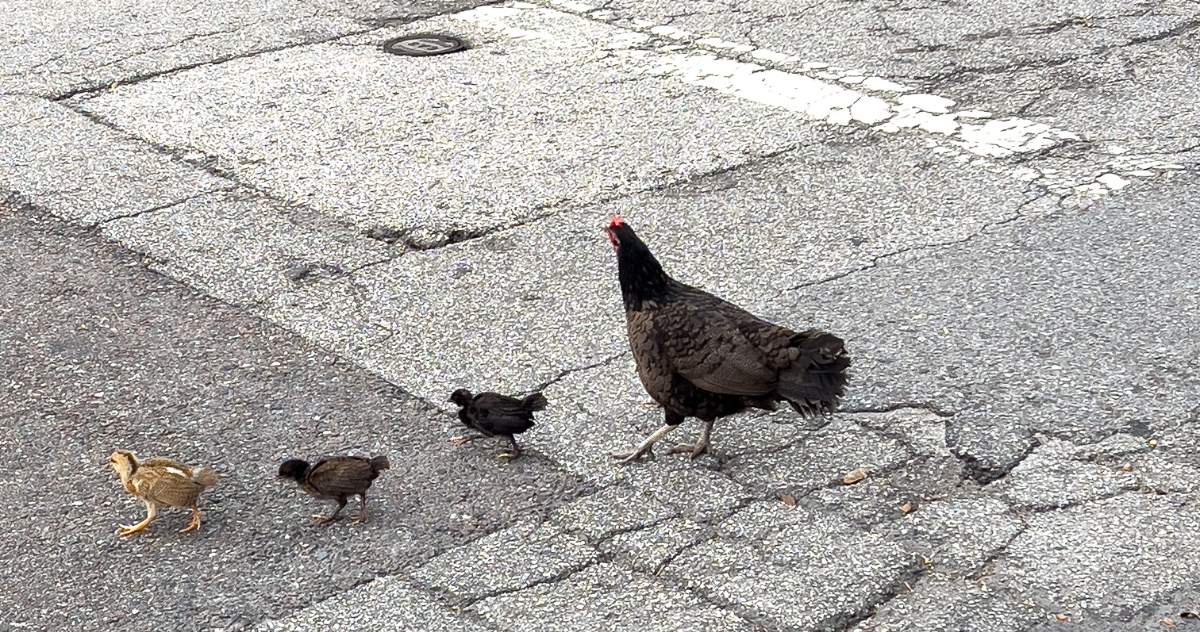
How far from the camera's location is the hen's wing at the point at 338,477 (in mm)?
4953

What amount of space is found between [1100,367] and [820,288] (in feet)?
4.28

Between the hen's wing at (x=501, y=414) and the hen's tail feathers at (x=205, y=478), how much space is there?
93 centimetres

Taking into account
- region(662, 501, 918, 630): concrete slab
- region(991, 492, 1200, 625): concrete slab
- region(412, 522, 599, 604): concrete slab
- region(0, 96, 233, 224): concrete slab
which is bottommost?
region(0, 96, 233, 224): concrete slab

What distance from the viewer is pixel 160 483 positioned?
16.2 ft

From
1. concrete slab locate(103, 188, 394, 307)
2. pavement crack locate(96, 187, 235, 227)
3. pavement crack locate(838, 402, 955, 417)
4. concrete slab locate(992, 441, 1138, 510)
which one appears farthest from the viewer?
pavement crack locate(96, 187, 235, 227)

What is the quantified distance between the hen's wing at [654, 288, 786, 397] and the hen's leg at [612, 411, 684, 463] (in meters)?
0.22

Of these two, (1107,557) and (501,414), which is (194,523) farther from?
(1107,557)

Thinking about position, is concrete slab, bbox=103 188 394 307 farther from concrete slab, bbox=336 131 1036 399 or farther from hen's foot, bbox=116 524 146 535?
hen's foot, bbox=116 524 146 535

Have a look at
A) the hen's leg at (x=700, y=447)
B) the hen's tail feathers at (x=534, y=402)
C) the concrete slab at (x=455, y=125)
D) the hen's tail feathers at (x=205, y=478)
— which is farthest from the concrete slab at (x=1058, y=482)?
the concrete slab at (x=455, y=125)

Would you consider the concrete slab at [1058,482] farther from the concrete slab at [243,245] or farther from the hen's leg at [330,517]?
the concrete slab at [243,245]

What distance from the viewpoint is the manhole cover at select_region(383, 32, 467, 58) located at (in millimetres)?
10031

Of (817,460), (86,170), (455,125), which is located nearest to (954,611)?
(817,460)

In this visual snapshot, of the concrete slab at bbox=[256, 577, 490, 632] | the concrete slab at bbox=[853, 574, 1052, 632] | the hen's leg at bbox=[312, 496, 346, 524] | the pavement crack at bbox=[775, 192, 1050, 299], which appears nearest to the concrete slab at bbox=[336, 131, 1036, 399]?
the pavement crack at bbox=[775, 192, 1050, 299]

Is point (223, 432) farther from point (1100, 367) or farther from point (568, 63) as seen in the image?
point (568, 63)
